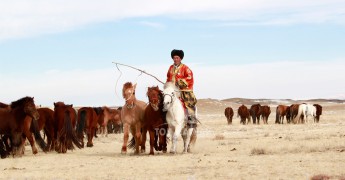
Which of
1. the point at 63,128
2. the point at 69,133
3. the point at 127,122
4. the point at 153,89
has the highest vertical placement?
the point at 153,89

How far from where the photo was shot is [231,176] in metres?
9.73

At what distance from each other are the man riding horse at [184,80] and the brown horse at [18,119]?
153 inches

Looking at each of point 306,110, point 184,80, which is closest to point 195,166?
point 184,80

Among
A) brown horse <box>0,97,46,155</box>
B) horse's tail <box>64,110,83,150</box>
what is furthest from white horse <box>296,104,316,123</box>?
brown horse <box>0,97,46,155</box>

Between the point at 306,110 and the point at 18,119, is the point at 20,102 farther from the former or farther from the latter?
the point at 306,110

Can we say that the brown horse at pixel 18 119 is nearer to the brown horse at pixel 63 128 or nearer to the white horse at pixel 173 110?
the brown horse at pixel 63 128

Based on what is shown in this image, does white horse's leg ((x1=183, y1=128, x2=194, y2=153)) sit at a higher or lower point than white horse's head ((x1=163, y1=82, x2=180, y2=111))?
lower

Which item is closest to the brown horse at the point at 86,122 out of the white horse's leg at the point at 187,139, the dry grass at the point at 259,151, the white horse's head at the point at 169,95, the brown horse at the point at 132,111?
the brown horse at the point at 132,111

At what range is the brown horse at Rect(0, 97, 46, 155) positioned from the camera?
15.3 m

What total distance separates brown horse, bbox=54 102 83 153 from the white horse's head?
13.8ft

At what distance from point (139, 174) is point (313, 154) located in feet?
15.9

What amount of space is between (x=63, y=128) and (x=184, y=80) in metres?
4.61

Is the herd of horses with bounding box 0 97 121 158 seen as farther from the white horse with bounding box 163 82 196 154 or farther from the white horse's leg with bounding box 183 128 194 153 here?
the white horse's leg with bounding box 183 128 194 153

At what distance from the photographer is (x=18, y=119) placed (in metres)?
15.4
